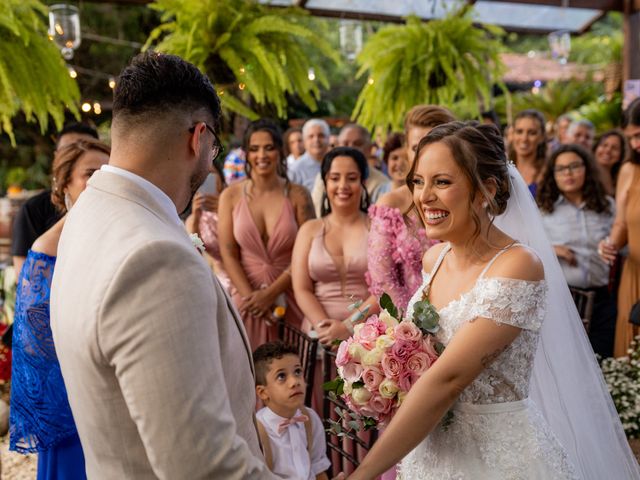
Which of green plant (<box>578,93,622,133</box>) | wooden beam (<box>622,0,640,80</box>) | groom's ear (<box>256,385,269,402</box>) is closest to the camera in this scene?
groom's ear (<box>256,385,269,402</box>)

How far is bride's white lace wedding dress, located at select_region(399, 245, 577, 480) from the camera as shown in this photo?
2092 millimetres

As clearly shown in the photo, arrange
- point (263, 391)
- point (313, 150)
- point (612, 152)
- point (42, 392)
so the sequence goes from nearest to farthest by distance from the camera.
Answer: point (42, 392) → point (263, 391) → point (612, 152) → point (313, 150)

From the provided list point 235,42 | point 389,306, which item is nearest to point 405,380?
point 389,306

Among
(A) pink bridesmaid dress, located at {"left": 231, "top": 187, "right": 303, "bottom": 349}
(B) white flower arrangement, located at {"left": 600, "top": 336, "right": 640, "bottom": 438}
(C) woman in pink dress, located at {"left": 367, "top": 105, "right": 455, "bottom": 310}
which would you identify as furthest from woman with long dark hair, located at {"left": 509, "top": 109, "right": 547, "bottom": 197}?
(C) woman in pink dress, located at {"left": 367, "top": 105, "right": 455, "bottom": 310}

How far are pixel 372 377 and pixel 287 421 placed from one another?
1.02 metres

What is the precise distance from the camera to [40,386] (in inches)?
116

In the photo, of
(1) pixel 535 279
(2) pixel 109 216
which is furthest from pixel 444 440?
(2) pixel 109 216

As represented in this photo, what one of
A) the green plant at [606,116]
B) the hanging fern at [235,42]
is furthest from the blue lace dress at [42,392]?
the green plant at [606,116]

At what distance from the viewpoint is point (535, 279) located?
210 cm

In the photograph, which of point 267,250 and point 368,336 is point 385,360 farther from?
point 267,250

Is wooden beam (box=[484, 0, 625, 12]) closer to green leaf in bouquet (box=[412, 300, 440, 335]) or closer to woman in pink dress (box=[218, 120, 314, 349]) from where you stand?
woman in pink dress (box=[218, 120, 314, 349])

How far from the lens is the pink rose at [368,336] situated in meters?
2.25

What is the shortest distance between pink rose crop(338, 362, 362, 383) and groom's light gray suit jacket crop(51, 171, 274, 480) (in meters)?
0.87

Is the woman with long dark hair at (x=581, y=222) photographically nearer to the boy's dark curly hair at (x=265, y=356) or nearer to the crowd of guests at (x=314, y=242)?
the crowd of guests at (x=314, y=242)
